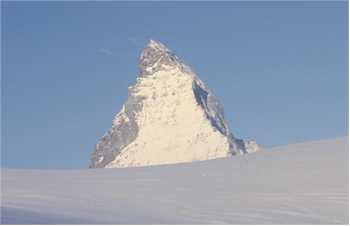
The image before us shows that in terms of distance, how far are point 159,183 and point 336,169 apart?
2.99 meters

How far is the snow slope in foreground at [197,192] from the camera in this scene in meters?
8.57

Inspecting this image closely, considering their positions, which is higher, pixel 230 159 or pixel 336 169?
pixel 230 159

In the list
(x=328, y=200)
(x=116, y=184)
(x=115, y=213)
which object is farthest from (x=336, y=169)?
(x=115, y=213)

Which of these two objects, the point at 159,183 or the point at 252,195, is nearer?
the point at 252,195

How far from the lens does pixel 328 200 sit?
9.99 metres

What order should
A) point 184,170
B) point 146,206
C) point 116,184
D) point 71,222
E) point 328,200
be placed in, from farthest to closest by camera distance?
point 184,170 → point 116,184 → point 328,200 → point 146,206 → point 71,222

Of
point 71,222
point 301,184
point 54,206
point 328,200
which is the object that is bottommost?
point 71,222

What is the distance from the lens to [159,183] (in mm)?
11430

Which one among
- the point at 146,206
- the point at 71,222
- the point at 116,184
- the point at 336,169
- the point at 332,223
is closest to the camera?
the point at 71,222

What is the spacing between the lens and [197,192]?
35.0 ft

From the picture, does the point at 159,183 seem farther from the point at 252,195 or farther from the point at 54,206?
the point at 54,206

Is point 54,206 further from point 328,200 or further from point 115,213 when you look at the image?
point 328,200

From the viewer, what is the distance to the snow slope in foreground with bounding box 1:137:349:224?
8.57 metres

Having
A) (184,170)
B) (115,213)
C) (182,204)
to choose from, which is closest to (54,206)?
(115,213)
